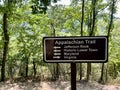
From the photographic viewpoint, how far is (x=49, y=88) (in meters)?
12.5

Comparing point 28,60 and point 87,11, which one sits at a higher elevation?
point 87,11

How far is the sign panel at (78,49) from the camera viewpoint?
3.92m

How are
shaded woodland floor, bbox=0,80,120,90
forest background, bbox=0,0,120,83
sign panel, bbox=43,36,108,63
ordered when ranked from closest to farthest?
sign panel, bbox=43,36,108,63 < shaded woodland floor, bbox=0,80,120,90 < forest background, bbox=0,0,120,83

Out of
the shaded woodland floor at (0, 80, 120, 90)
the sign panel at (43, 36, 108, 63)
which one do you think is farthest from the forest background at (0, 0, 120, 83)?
the sign panel at (43, 36, 108, 63)

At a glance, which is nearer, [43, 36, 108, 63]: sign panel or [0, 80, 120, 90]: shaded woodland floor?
[43, 36, 108, 63]: sign panel

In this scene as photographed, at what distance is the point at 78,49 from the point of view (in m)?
3.92

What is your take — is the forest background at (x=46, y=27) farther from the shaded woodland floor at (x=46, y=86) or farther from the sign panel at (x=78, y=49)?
the sign panel at (x=78, y=49)

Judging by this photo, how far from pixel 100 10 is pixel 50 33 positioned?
15.0 feet

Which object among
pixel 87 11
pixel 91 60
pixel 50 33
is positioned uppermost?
pixel 87 11

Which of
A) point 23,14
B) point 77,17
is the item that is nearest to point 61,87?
point 23,14

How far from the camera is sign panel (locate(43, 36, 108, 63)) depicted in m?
3.92

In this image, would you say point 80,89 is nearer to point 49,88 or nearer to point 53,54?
point 49,88

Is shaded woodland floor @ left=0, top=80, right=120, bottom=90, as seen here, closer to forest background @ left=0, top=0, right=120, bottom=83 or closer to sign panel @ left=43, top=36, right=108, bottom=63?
forest background @ left=0, top=0, right=120, bottom=83

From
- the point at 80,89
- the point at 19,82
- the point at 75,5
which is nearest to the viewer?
the point at 80,89
